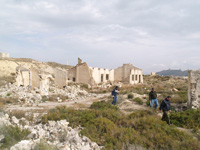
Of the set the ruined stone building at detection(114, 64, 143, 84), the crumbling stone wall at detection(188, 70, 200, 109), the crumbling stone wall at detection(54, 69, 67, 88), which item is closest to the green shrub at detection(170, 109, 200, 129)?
the crumbling stone wall at detection(188, 70, 200, 109)

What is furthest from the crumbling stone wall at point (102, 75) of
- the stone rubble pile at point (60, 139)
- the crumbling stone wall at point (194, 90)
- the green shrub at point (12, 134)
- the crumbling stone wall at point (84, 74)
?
the green shrub at point (12, 134)

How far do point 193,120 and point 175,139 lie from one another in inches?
104

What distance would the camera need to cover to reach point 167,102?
729 cm

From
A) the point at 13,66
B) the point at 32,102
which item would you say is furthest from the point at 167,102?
the point at 13,66

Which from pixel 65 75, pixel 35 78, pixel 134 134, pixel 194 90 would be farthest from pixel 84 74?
pixel 134 134

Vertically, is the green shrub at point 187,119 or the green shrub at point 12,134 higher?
the green shrub at point 12,134

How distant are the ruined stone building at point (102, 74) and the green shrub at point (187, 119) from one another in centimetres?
1714

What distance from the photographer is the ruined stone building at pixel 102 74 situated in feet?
80.4

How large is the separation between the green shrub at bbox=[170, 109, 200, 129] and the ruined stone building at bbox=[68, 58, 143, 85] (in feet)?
56.2

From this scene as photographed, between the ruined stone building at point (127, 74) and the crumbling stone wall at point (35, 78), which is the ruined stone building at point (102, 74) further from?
the crumbling stone wall at point (35, 78)

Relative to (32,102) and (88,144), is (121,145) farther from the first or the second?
(32,102)

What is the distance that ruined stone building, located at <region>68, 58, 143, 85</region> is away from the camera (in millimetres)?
24500

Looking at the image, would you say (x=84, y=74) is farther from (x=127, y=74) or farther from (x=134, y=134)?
(x=134, y=134)

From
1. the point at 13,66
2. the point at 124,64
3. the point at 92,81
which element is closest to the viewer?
the point at 92,81
